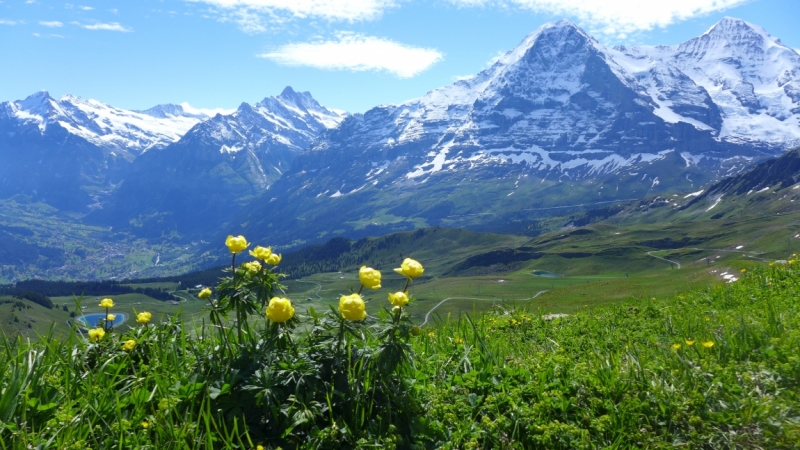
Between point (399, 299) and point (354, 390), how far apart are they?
1038mm

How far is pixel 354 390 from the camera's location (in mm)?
5375

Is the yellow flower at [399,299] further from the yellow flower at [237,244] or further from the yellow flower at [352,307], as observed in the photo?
the yellow flower at [237,244]

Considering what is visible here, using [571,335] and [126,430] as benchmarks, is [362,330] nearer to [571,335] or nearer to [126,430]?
[126,430]

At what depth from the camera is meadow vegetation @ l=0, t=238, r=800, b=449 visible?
4988mm

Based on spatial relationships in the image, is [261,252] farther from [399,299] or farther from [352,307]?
[399,299]

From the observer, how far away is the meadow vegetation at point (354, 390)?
16.4 feet

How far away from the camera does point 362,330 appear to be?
5754mm

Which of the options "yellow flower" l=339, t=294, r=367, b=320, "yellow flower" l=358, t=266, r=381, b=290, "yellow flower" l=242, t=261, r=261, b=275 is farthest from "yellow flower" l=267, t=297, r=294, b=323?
"yellow flower" l=358, t=266, r=381, b=290

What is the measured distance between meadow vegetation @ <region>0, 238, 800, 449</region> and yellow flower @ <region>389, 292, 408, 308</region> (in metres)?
0.02

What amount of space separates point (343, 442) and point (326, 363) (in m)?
0.83

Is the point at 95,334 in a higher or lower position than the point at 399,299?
lower

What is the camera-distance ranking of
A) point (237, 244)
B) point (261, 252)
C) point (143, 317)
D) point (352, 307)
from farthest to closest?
1. point (143, 317)
2. point (237, 244)
3. point (261, 252)
4. point (352, 307)

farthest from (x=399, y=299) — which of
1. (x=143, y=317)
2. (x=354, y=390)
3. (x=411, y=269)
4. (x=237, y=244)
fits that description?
(x=143, y=317)

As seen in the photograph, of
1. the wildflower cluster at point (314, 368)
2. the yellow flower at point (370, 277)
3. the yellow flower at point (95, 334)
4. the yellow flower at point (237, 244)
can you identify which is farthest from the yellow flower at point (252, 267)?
the yellow flower at point (95, 334)
